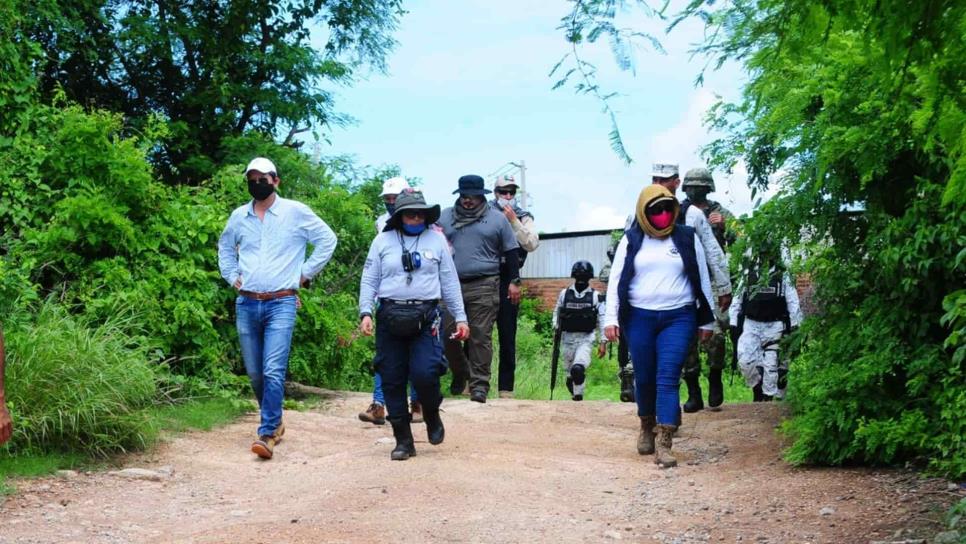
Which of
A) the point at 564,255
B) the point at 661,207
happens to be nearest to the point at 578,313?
the point at 661,207

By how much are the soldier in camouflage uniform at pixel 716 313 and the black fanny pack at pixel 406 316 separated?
3.23 m

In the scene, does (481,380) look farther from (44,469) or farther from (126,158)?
(44,469)

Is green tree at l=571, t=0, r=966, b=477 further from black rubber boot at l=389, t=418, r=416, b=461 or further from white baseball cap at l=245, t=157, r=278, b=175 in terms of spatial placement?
white baseball cap at l=245, t=157, r=278, b=175

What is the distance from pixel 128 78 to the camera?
57.0ft

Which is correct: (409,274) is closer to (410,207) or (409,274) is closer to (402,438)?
(410,207)

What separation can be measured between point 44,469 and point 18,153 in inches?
178

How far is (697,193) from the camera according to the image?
11016mm

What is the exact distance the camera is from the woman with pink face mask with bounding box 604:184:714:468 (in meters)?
8.56

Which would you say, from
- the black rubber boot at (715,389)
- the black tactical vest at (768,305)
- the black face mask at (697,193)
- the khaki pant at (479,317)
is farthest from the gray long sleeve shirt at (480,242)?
the black tactical vest at (768,305)

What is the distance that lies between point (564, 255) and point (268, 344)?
2279 centimetres

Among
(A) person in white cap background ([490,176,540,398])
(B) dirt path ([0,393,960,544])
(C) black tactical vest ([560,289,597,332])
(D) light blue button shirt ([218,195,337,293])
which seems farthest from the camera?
(C) black tactical vest ([560,289,597,332])

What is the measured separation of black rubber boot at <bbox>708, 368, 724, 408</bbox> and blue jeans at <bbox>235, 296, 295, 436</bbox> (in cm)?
453

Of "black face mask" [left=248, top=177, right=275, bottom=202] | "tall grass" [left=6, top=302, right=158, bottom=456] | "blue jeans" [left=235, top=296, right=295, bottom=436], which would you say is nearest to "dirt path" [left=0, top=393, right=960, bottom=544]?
"tall grass" [left=6, top=302, right=158, bottom=456]

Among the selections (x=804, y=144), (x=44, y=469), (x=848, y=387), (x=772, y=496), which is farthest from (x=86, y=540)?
(x=804, y=144)
